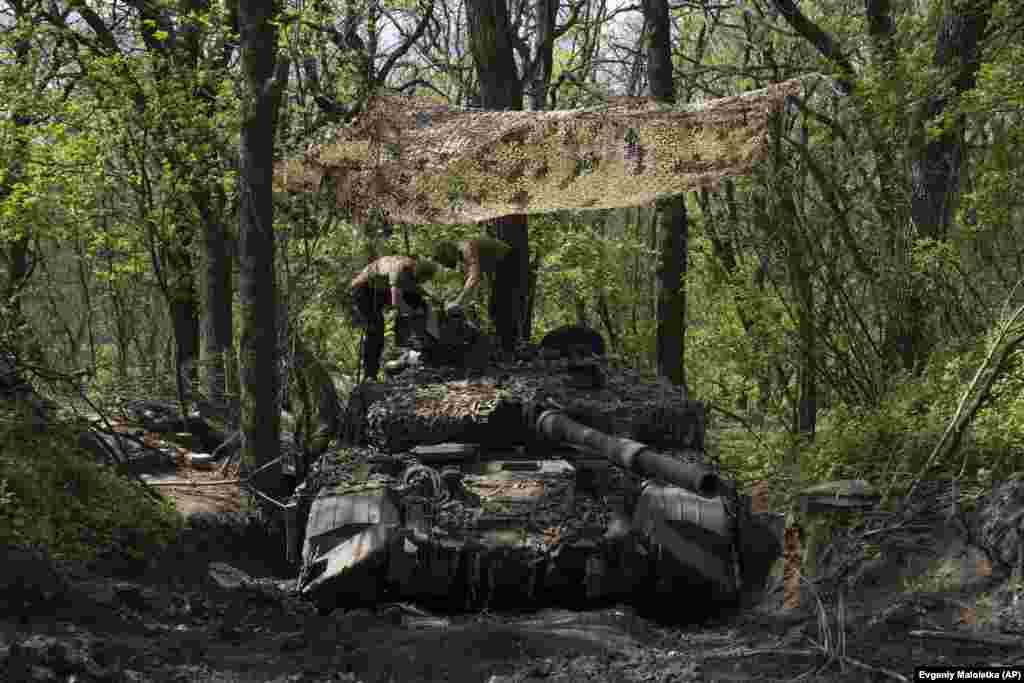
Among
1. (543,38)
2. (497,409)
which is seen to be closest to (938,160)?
(497,409)

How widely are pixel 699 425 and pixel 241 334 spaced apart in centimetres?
435

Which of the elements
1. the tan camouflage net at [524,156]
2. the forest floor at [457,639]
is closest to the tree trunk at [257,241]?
the tan camouflage net at [524,156]

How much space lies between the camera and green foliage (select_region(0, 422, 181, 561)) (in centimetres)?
653

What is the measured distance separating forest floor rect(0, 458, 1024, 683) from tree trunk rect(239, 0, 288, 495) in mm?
2443

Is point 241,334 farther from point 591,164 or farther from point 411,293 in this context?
point 591,164

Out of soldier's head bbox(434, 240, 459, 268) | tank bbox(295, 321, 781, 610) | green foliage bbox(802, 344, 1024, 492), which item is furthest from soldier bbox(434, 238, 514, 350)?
green foliage bbox(802, 344, 1024, 492)

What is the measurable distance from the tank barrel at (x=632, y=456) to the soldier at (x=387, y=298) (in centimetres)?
199

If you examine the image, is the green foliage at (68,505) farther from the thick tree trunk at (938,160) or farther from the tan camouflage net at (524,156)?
the thick tree trunk at (938,160)

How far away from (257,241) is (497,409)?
2999 millimetres

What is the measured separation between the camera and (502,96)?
546 inches

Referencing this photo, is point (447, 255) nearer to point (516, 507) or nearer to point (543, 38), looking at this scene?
point (516, 507)

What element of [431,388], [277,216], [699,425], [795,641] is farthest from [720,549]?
[277,216]

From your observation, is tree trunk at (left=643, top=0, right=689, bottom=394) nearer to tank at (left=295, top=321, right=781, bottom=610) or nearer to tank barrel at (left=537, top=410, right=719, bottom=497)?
tank at (left=295, top=321, right=781, bottom=610)

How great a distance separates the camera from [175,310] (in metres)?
17.3
